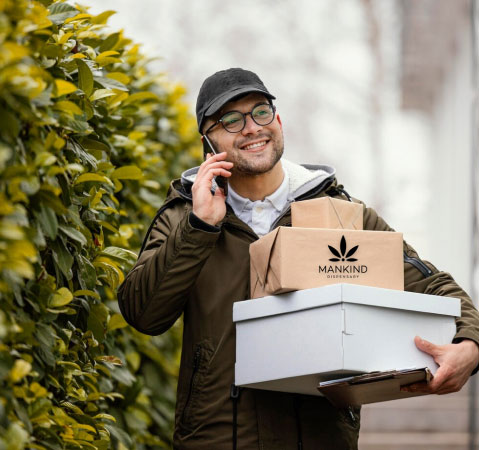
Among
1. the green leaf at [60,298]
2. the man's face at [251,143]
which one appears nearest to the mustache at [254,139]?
the man's face at [251,143]

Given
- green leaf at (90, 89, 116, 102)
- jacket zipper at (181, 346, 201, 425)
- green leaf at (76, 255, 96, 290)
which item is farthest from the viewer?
jacket zipper at (181, 346, 201, 425)

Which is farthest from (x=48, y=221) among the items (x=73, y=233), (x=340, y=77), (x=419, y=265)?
(x=340, y=77)

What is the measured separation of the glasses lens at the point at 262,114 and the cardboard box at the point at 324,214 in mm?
335

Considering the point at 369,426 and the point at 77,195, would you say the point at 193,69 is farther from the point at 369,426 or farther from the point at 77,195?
the point at 77,195

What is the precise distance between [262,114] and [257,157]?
15cm

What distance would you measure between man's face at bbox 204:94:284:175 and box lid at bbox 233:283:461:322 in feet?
1.65

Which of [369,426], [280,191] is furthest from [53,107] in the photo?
[369,426]

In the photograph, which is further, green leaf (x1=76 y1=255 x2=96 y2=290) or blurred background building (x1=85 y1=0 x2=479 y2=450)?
blurred background building (x1=85 y1=0 x2=479 y2=450)

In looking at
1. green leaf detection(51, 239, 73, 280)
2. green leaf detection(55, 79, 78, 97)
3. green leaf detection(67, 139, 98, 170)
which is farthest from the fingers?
green leaf detection(55, 79, 78, 97)

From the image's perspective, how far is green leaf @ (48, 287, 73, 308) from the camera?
2514mm

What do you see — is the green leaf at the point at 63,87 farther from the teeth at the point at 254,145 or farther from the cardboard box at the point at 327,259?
the teeth at the point at 254,145

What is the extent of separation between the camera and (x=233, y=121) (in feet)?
10.6

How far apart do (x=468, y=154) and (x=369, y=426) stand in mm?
4566

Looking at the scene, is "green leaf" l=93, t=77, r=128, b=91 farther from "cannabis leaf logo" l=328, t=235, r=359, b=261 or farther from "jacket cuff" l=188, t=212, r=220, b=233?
"cannabis leaf logo" l=328, t=235, r=359, b=261
